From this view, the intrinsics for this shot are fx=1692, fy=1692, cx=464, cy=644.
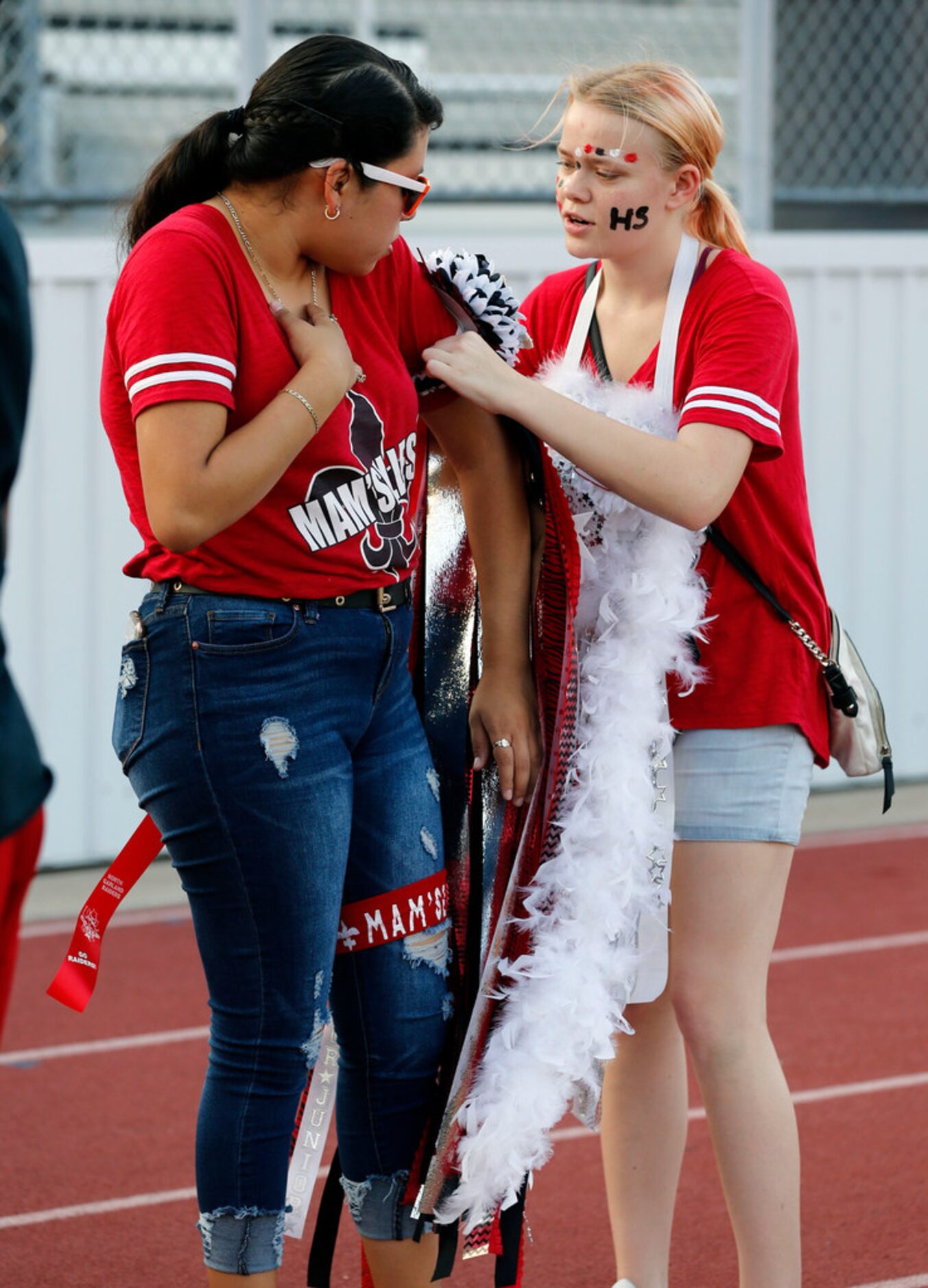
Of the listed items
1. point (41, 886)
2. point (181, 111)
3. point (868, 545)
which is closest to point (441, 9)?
point (181, 111)

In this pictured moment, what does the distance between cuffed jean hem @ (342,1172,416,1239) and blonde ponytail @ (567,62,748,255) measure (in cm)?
140

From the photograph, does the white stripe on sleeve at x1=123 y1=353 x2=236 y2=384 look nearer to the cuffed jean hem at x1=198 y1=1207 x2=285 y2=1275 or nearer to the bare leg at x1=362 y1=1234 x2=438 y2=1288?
the cuffed jean hem at x1=198 y1=1207 x2=285 y2=1275

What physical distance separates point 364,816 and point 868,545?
14.9 feet

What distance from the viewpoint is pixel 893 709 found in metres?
6.50

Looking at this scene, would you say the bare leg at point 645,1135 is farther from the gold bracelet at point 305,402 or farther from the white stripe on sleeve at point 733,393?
the gold bracelet at point 305,402

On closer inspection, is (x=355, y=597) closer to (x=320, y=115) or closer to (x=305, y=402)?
(x=305, y=402)

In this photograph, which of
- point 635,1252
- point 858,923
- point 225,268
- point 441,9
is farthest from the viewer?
point 441,9

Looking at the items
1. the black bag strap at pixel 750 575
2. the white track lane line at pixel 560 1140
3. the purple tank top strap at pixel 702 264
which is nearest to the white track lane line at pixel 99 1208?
the white track lane line at pixel 560 1140

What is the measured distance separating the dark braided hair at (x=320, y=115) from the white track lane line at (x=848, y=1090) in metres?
2.26

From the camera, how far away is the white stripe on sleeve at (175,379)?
1.89 m

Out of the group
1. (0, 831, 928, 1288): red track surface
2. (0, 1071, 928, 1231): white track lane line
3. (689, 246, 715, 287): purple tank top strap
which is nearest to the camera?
(689, 246, 715, 287): purple tank top strap

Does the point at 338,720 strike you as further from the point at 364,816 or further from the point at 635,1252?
the point at 635,1252

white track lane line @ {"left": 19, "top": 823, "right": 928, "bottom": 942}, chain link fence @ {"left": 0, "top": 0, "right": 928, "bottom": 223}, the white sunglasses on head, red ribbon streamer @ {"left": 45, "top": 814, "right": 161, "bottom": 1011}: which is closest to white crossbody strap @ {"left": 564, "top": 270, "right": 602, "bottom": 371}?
the white sunglasses on head

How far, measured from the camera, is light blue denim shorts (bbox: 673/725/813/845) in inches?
92.2
